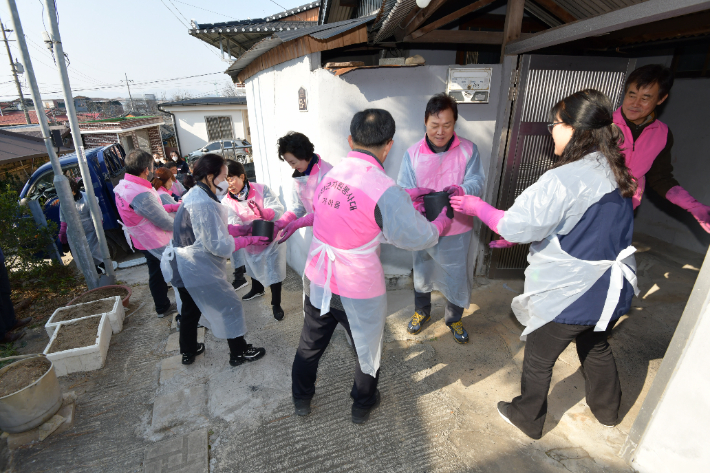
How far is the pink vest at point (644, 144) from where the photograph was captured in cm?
254

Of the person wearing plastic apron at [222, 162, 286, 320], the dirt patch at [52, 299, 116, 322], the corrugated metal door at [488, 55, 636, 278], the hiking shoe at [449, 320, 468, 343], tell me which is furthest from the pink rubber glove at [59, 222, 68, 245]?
the corrugated metal door at [488, 55, 636, 278]

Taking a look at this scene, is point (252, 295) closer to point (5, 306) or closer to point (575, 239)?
point (5, 306)

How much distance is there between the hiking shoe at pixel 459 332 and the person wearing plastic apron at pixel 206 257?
1837mm

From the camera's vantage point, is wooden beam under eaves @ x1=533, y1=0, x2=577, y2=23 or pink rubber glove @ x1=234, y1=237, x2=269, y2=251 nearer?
pink rubber glove @ x1=234, y1=237, x2=269, y2=251

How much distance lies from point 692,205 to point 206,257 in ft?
11.4

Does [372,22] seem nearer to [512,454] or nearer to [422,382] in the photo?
[422,382]

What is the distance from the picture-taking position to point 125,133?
17391 millimetres

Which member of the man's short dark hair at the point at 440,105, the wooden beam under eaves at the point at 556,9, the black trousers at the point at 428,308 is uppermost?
the wooden beam under eaves at the point at 556,9

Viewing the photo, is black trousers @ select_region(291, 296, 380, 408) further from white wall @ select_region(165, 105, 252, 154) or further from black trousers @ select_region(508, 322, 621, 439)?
white wall @ select_region(165, 105, 252, 154)

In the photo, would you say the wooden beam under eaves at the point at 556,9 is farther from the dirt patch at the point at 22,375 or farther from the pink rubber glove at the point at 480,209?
the dirt patch at the point at 22,375

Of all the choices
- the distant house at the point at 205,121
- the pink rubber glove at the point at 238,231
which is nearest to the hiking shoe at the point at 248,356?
the pink rubber glove at the point at 238,231

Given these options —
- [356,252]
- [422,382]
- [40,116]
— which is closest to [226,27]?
[40,116]

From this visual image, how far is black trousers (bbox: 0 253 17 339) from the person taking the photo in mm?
3367

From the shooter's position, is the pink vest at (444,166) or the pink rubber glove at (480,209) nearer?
the pink rubber glove at (480,209)
